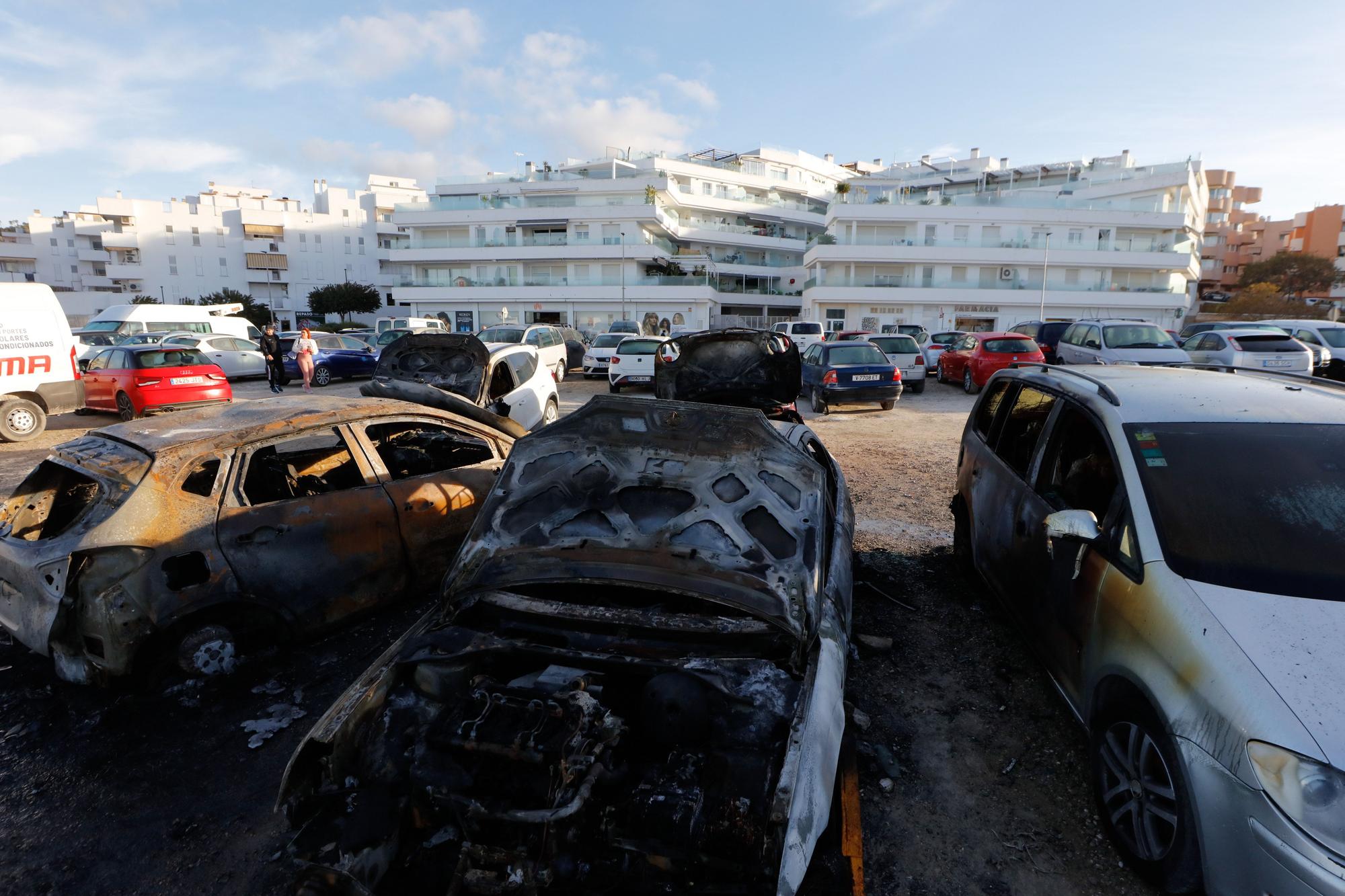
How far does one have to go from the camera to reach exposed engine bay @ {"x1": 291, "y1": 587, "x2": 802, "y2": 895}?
2.11m

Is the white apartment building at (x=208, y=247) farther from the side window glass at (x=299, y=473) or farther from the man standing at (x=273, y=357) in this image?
the side window glass at (x=299, y=473)

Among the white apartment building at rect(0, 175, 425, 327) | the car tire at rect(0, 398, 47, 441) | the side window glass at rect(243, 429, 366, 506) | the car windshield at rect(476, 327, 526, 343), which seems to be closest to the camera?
the side window glass at rect(243, 429, 366, 506)

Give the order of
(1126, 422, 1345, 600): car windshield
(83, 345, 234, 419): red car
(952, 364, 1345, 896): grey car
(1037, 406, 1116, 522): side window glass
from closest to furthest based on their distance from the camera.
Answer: (952, 364, 1345, 896): grey car → (1126, 422, 1345, 600): car windshield → (1037, 406, 1116, 522): side window glass → (83, 345, 234, 419): red car

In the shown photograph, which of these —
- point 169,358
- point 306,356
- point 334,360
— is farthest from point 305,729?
point 334,360

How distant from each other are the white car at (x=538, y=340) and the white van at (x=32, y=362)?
370 inches

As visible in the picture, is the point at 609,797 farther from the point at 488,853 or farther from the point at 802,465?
the point at 802,465

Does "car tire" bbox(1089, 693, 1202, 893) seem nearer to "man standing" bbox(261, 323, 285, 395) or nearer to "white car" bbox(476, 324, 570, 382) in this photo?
"white car" bbox(476, 324, 570, 382)

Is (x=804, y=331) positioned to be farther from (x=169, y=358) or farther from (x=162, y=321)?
(x=162, y=321)

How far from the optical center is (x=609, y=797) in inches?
91.1

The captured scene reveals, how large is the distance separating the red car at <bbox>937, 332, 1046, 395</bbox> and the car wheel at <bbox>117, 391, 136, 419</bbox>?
16.8 m

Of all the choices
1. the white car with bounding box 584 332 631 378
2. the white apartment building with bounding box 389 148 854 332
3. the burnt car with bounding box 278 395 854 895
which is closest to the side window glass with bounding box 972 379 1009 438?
the burnt car with bounding box 278 395 854 895

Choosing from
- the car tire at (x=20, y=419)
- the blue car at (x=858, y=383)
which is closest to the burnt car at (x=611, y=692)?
the blue car at (x=858, y=383)

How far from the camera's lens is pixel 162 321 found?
24312 mm

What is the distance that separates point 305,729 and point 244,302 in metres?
68.7
